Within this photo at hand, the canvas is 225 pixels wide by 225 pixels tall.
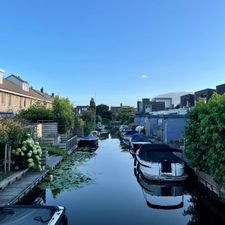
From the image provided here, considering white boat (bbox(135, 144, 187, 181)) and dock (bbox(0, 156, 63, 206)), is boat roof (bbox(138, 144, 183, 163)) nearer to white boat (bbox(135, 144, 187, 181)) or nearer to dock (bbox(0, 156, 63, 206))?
white boat (bbox(135, 144, 187, 181))

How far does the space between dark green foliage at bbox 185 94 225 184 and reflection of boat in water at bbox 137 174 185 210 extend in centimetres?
161

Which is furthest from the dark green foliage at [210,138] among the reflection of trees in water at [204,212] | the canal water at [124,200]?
the canal water at [124,200]

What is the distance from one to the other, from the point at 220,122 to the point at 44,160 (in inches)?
388

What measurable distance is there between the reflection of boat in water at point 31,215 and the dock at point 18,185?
11.3 feet

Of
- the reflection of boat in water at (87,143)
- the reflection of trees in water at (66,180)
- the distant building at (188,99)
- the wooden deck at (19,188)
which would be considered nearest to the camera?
the wooden deck at (19,188)

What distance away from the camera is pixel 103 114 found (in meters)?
96.7

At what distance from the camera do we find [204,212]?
10875 mm

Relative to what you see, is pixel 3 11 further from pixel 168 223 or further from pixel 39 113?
pixel 168 223

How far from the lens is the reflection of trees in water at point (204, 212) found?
991cm

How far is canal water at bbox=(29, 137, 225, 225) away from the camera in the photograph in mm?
10172

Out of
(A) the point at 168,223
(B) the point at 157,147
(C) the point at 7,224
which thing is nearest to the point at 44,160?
(B) the point at 157,147

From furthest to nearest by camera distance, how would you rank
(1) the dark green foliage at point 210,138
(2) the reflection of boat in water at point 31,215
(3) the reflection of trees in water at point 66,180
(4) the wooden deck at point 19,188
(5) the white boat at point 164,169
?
(5) the white boat at point 164,169 < (3) the reflection of trees in water at point 66,180 < (1) the dark green foliage at point 210,138 < (4) the wooden deck at point 19,188 < (2) the reflection of boat in water at point 31,215

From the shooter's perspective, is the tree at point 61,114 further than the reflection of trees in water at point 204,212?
Yes

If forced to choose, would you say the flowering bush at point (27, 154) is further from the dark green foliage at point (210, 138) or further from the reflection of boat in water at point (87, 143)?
the reflection of boat in water at point (87, 143)
